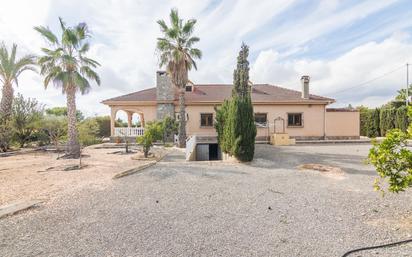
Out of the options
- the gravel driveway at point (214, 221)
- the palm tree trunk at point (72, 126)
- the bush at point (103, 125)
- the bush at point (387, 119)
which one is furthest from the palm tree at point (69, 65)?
the bush at point (387, 119)

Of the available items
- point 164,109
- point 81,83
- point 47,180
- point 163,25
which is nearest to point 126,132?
point 164,109

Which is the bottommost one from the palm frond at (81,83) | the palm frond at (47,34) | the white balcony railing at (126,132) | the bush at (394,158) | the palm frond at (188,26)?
the bush at (394,158)

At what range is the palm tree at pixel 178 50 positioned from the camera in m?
14.1

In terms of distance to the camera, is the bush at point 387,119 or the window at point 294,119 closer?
the window at point 294,119

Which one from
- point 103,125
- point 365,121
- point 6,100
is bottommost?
point 103,125

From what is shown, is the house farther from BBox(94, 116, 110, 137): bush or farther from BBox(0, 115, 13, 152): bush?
BBox(94, 116, 110, 137): bush

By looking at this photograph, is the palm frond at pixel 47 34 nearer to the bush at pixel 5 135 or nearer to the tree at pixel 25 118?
the tree at pixel 25 118

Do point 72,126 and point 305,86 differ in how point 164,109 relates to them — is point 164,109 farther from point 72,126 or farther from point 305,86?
point 305,86

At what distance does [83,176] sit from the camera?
7340mm

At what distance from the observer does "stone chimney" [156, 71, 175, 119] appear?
17641 millimetres

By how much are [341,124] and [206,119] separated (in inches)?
496

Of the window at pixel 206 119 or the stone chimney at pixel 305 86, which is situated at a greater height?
the stone chimney at pixel 305 86

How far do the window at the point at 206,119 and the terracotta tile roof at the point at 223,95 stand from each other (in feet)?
4.40

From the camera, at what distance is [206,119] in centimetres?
1831
